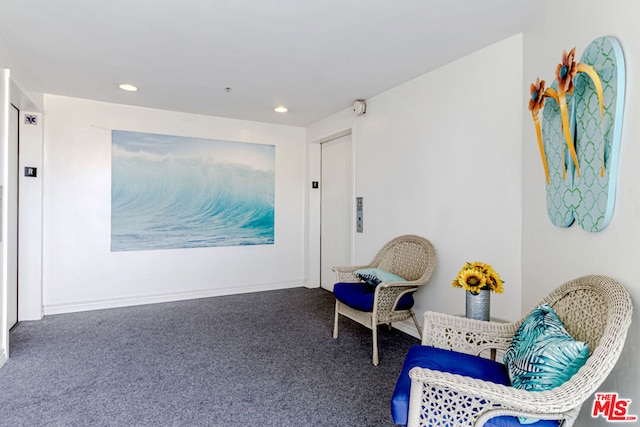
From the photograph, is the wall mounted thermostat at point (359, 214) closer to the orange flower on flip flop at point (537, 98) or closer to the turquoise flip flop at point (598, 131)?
the orange flower on flip flop at point (537, 98)

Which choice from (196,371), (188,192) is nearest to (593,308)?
(196,371)

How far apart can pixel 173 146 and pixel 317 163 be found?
6.62 ft

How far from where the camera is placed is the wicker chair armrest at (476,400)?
1171 mm

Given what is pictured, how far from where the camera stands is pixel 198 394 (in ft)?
7.45

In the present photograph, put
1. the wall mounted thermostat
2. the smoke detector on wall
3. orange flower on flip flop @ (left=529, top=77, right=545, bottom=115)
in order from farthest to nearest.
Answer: the wall mounted thermostat
the smoke detector on wall
orange flower on flip flop @ (left=529, top=77, right=545, bottom=115)

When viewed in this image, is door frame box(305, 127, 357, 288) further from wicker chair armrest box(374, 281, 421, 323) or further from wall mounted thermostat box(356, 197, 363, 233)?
wicker chair armrest box(374, 281, 421, 323)

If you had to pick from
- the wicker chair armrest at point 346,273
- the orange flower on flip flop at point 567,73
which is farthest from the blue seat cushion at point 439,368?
the wicker chair armrest at point 346,273

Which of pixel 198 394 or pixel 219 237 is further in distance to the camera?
pixel 219 237

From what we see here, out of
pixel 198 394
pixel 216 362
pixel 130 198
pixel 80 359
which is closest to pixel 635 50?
pixel 198 394

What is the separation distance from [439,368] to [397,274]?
1684mm

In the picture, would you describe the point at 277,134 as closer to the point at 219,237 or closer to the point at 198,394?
the point at 219,237

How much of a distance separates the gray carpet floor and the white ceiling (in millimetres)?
2427

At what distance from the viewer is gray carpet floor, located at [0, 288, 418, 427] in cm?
205

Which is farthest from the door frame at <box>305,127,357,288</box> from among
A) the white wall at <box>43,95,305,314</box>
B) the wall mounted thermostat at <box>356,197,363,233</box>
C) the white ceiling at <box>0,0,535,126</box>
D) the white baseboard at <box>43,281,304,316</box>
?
the white ceiling at <box>0,0,535,126</box>
